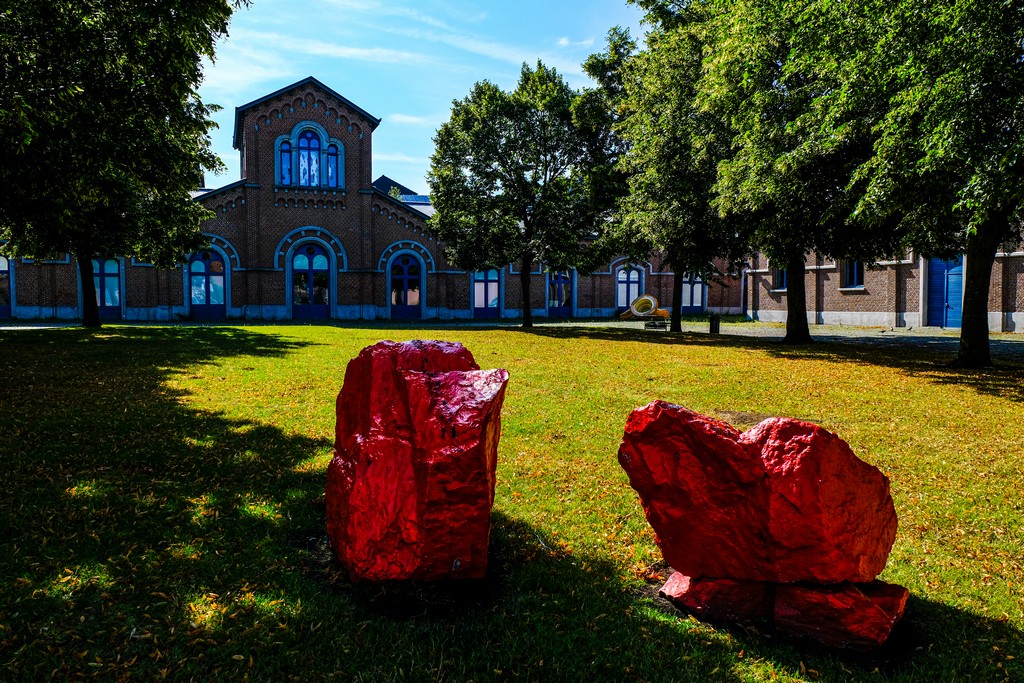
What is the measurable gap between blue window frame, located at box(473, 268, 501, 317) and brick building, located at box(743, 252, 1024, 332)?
19.2m

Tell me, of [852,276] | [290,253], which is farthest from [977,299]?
[290,253]

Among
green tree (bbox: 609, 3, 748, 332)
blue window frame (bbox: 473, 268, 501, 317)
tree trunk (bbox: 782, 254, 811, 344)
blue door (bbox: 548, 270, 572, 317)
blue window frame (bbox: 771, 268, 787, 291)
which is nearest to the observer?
green tree (bbox: 609, 3, 748, 332)

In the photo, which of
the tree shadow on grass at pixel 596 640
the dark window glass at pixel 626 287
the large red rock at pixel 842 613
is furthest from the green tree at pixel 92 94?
the dark window glass at pixel 626 287

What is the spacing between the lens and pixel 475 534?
149 inches

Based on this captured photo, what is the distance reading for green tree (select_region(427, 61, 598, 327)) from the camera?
28.2m

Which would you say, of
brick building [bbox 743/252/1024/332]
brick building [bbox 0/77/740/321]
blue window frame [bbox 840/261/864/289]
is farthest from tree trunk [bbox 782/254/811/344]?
brick building [bbox 0/77/740/321]

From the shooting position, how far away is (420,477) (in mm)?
3674

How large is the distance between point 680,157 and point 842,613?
67.5ft

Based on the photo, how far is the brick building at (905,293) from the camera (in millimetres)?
26031

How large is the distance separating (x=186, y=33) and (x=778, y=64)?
53.1 ft

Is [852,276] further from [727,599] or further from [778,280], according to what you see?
[727,599]

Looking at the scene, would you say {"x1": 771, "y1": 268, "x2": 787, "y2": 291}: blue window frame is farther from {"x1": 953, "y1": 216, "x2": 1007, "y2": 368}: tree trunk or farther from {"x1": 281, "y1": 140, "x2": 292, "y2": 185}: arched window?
{"x1": 281, "y1": 140, "x2": 292, "y2": 185}: arched window

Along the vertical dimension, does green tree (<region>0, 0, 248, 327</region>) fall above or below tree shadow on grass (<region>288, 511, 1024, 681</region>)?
above

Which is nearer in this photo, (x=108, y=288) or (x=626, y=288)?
(x=108, y=288)
